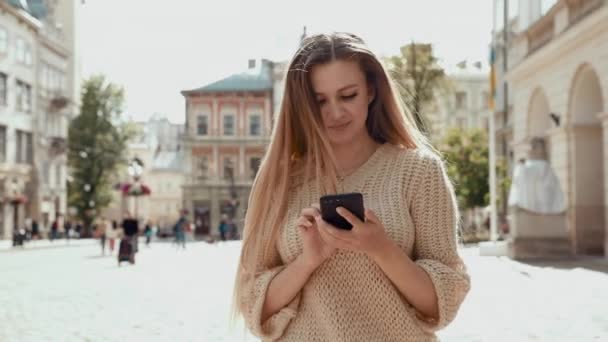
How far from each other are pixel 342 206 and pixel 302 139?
0.56 m

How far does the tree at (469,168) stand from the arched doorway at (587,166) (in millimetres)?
24530

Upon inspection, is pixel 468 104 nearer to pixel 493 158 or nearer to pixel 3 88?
pixel 3 88

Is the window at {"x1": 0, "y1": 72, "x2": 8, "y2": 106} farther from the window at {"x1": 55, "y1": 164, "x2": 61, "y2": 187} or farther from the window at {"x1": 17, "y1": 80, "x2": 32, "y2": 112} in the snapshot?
the window at {"x1": 55, "y1": 164, "x2": 61, "y2": 187}

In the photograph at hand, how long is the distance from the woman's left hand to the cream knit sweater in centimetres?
22

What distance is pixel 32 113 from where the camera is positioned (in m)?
53.5

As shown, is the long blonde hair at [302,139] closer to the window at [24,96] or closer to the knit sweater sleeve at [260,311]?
the knit sweater sleeve at [260,311]

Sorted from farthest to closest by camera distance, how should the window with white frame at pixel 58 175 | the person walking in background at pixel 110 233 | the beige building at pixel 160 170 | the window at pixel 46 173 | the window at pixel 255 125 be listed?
1. the beige building at pixel 160 170
2. the window at pixel 255 125
3. the window with white frame at pixel 58 175
4. the window at pixel 46 173
5. the person walking in background at pixel 110 233

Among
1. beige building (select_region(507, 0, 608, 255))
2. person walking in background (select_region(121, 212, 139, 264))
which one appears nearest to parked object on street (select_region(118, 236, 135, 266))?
person walking in background (select_region(121, 212, 139, 264))

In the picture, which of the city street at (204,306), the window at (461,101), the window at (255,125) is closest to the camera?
the city street at (204,306)

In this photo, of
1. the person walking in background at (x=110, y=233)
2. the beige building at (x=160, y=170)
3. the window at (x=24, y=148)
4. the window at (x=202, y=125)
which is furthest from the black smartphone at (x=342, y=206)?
the beige building at (x=160, y=170)

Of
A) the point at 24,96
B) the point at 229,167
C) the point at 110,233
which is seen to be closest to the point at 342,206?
the point at 110,233

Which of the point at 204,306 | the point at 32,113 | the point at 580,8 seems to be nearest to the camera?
the point at 204,306

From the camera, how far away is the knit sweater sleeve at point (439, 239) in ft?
8.71

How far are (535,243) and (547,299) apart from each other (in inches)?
335
